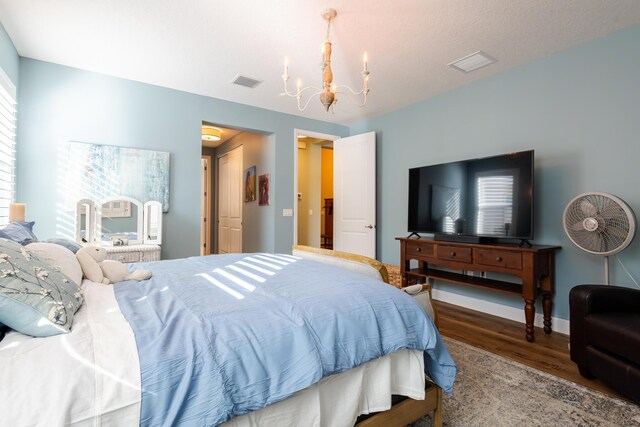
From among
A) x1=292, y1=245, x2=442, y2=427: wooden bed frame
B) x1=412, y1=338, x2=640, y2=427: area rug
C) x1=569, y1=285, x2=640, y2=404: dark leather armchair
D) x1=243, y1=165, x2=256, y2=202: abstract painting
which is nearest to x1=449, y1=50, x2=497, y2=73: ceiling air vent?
x1=569, y1=285, x2=640, y2=404: dark leather armchair

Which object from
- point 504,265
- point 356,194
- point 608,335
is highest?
point 356,194

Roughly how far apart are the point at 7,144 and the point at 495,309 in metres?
4.91

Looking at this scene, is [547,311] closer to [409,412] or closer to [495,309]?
[495,309]

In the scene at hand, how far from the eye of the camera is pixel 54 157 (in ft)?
10.4

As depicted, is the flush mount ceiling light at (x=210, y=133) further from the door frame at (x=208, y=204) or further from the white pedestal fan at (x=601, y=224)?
the white pedestal fan at (x=601, y=224)

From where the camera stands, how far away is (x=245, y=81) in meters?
3.54

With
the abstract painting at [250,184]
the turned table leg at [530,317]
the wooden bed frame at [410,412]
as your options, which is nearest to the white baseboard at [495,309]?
the turned table leg at [530,317]

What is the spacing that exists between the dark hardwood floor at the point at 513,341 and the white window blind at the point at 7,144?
399cm

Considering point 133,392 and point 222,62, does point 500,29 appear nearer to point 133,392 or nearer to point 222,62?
point 222,62

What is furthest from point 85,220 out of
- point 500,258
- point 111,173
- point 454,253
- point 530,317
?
point 530,317

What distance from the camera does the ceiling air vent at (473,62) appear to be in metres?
2.99

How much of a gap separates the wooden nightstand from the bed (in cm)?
177

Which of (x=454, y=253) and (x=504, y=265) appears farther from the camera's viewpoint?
(x=454, y=253)

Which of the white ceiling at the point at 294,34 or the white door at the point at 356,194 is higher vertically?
the white ceiling at the point at 294,34
